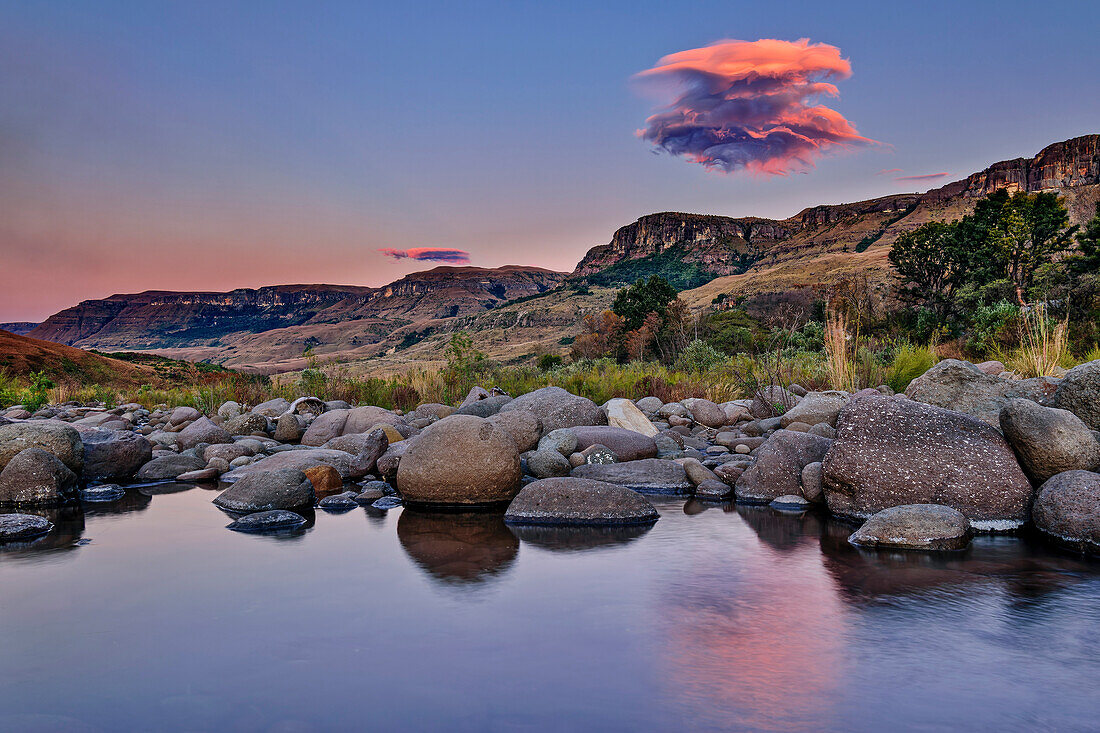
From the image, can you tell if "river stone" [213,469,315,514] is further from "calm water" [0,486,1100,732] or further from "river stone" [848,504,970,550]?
"river stone" [848,504,970,550]

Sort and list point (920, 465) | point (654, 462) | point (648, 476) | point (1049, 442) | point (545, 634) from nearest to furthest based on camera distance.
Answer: point (545, 634) → point (1049, 442) → point (920, 465) → point (648, 476) → point (654, 462)

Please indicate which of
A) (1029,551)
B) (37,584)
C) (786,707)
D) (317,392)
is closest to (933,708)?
(786,707)

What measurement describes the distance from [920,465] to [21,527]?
9.49 metres

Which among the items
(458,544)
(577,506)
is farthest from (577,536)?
(458,544)

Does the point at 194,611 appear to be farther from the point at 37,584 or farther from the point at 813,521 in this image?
the point at 813,521

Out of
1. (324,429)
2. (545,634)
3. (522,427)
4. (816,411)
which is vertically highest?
(816,411)

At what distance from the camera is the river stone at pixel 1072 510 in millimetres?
5598

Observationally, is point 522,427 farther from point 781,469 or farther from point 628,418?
point 781,469

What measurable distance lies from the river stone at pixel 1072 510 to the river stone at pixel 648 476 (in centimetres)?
377

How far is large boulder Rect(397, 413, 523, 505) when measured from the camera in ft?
24.8

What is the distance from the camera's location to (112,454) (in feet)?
31.9

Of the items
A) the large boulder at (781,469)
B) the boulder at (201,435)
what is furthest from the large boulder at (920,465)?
the boulder at (201,435)

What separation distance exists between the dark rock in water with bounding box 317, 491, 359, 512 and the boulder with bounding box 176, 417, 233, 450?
478cm

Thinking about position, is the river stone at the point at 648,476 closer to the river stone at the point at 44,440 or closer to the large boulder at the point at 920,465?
the large boulder at the point at 920,465
